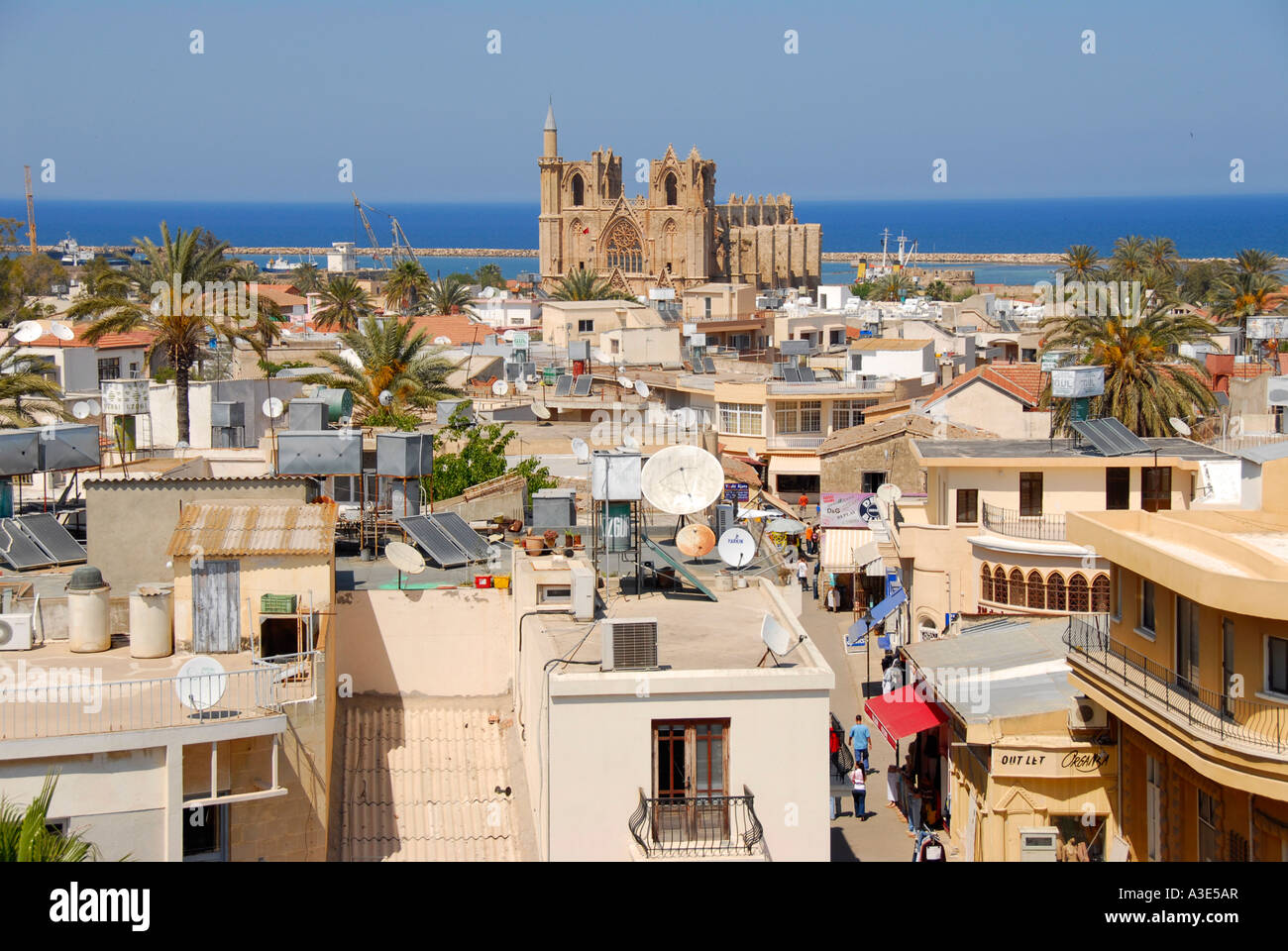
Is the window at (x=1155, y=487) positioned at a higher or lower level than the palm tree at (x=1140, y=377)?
lower

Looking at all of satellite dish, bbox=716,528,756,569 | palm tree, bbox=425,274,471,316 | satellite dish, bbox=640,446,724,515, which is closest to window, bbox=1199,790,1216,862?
satellite dish, bbox=716,528,756,569

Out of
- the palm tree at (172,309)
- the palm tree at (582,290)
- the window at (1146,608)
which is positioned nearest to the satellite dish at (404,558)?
the window at (1146,608)

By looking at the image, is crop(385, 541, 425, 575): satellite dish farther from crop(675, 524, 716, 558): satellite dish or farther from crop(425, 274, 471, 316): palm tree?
crop(425, 274, 471, 316): palm tree

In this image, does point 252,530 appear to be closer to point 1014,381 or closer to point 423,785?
point 423,785

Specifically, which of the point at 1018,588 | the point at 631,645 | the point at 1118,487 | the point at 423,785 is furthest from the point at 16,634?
the point at 1118,487

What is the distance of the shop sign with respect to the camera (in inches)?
588

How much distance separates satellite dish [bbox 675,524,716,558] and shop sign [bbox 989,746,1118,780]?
378 cm

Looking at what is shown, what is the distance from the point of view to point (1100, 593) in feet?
73.5

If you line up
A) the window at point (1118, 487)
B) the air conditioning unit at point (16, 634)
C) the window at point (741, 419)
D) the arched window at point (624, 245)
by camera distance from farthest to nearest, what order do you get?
1. the arched window at point (624, 245)
2. the window at point (741, 419)
3. the window at point (1118, 487)
4. the air conditioning unit at point (16, 634)

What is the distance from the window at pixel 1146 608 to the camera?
14070 millimetres

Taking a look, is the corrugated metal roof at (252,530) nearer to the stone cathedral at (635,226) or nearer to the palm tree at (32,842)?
the palm tree at (32,842)

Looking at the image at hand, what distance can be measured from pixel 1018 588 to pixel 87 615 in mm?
13568

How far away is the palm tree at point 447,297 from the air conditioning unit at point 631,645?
5991 cm
